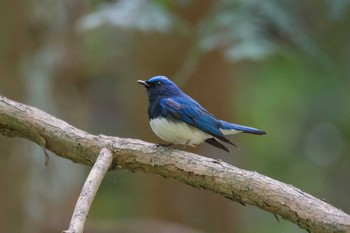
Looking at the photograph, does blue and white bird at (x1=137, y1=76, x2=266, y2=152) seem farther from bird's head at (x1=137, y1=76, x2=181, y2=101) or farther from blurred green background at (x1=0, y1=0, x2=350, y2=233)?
blurred green background at (x1=0, y1=0, x2=350, y2=233)

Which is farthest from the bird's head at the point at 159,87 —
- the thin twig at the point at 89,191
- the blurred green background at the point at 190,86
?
the blurred green background at the point at 190,86

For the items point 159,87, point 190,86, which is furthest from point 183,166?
point 190,86

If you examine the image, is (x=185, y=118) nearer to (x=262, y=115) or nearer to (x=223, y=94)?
(x=223, y=94)

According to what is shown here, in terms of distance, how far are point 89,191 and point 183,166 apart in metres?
0.58

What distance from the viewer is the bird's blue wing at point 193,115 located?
446cm

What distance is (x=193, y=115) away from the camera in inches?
180

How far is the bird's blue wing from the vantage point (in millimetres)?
4457

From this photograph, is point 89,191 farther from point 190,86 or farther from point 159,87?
point 190,86

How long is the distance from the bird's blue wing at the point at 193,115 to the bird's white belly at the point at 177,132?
0.15 feet

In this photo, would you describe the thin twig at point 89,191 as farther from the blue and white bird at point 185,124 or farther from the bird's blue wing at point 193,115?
the bird's blue wing at point 193,115

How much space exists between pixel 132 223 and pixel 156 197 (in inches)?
16.0

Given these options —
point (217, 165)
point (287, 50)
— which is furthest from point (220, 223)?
point (217, 165)

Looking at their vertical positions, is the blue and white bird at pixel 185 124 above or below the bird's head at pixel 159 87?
below

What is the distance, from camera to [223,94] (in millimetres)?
8258
